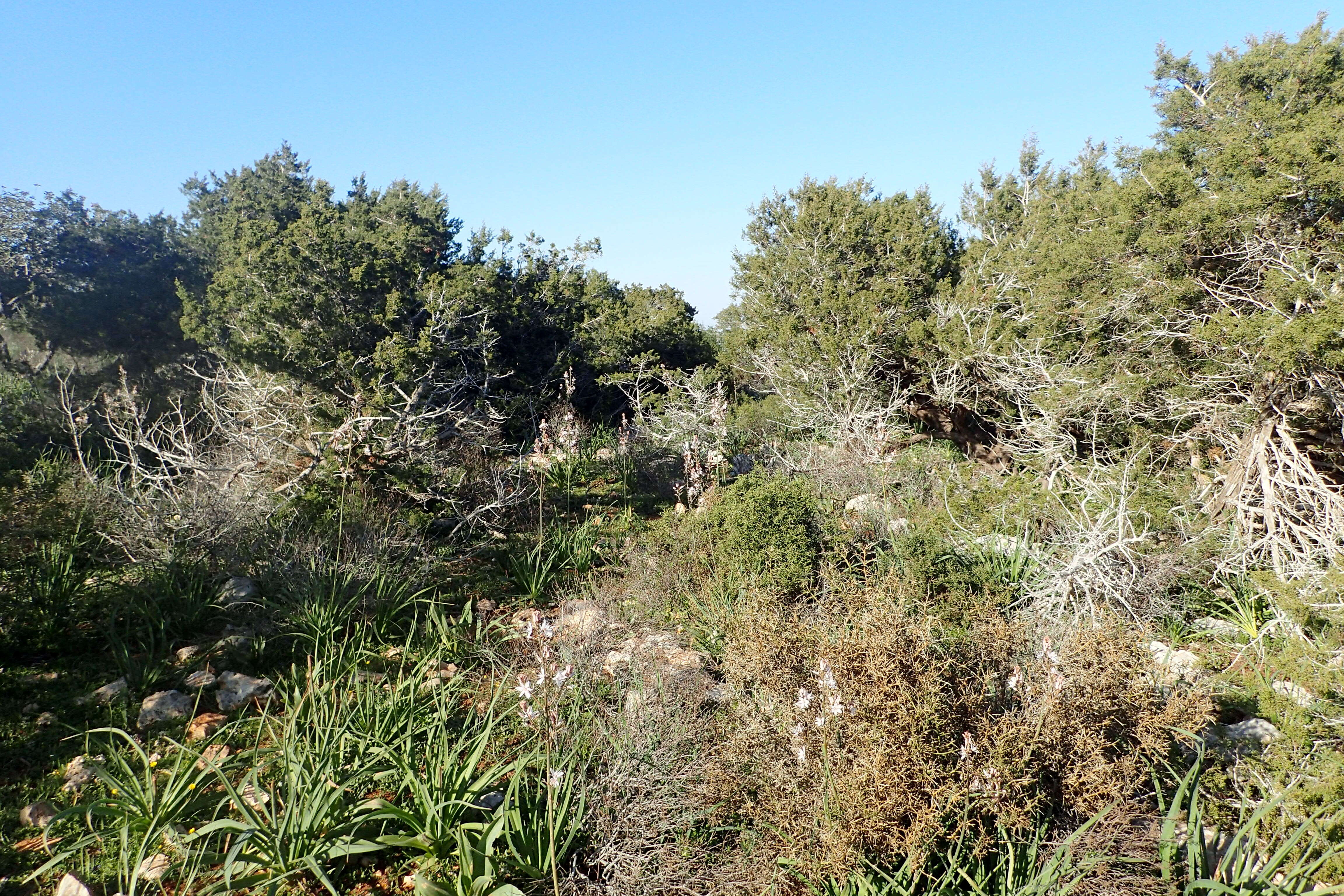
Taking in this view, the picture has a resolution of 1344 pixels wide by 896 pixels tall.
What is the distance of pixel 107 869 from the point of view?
2756 mm

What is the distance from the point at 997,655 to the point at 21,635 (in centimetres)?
579

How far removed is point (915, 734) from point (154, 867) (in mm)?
2935

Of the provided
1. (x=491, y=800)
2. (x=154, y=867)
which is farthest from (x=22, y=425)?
(x=491, y=800)

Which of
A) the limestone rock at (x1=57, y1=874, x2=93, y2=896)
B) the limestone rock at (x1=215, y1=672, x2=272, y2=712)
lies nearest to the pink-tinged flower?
the limestone rock at (x1=57, y1=874, x2=93, y2=896)

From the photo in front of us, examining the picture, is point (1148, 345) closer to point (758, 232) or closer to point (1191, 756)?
point (1191, 756)

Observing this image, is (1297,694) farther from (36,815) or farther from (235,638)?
(235,638)

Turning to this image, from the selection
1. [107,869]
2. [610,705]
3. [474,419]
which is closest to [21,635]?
[107,869]

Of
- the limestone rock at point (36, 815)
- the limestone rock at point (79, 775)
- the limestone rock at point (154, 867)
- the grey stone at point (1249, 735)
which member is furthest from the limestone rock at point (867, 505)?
the limestone rock at point (36, 815)

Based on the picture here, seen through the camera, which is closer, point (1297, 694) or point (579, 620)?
point (1297, 694)

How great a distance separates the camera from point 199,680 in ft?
13.6

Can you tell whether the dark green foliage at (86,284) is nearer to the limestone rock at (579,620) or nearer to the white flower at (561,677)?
the limestone rock at (579,620)

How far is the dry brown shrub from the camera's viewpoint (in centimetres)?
259

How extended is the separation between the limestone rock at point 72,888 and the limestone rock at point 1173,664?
440cm

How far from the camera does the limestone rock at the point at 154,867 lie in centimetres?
Result: 258
